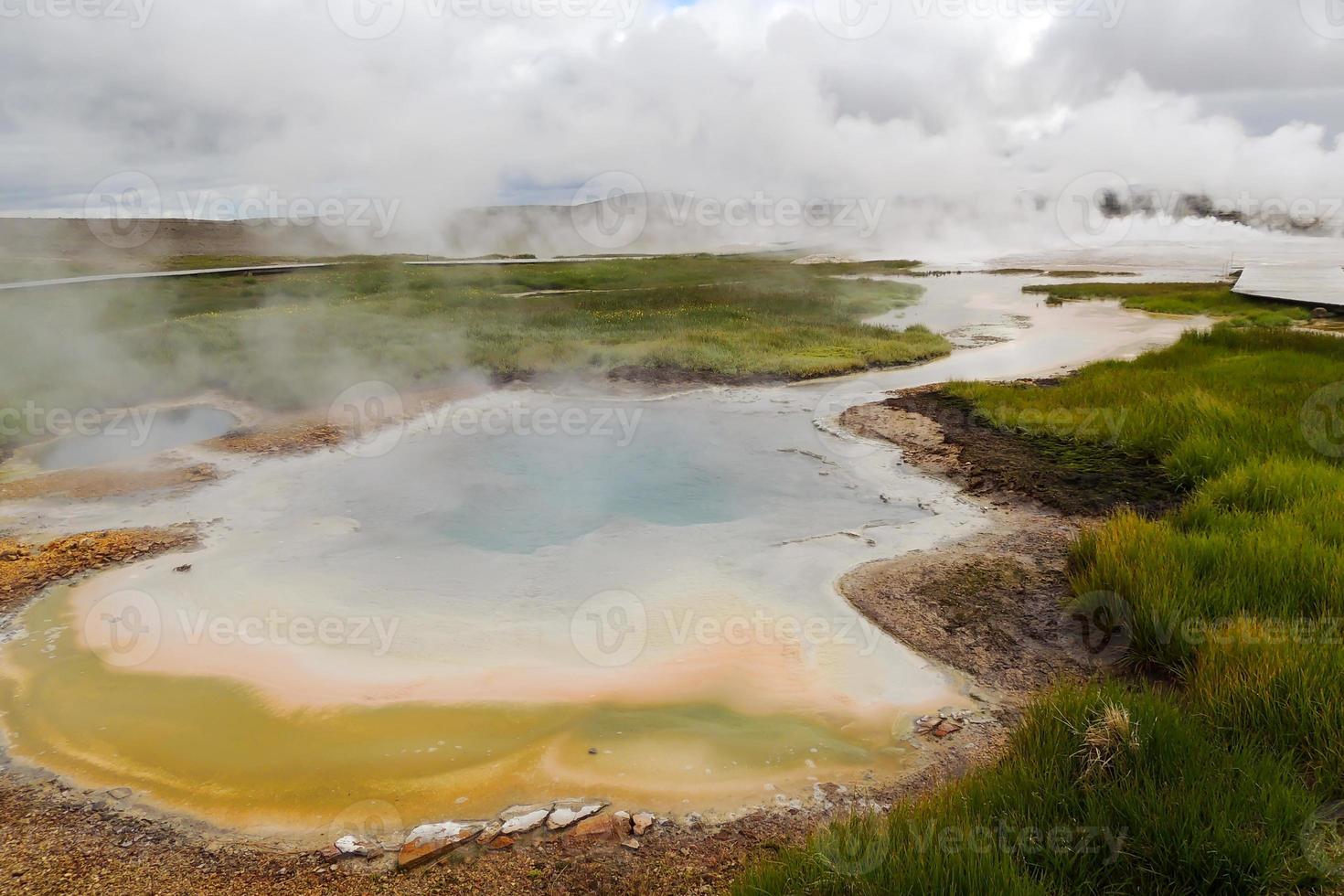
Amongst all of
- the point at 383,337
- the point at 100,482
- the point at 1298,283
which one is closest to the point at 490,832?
the point at 100,482

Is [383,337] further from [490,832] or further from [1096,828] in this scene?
[1096,828]

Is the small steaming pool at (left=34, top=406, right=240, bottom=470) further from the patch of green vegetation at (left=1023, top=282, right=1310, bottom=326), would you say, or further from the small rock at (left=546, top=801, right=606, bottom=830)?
the patch of green vegetation at (left=1023, top=282, right=1310, bottom=326)

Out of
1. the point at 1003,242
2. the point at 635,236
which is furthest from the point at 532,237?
the point at 1003,242

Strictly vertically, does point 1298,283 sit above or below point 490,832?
above

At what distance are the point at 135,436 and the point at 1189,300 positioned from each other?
30.1 meters

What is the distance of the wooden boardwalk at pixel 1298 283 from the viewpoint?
66.3ft

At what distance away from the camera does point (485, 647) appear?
611 centimetres

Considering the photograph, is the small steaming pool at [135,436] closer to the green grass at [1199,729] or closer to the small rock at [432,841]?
the small rock at [432,841]

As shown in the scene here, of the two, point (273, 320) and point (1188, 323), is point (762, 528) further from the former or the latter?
point (1188, 323)

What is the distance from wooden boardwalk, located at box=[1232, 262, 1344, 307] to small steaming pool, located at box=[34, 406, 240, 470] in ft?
82.6

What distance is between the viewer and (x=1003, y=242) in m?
75.6

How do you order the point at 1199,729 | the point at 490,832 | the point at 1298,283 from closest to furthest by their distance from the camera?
1. the point at 1199,729
2. the point at 490,832
3. the point at 1298,283

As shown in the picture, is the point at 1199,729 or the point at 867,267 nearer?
the point at 1199,729

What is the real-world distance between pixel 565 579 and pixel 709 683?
87.1 inches
